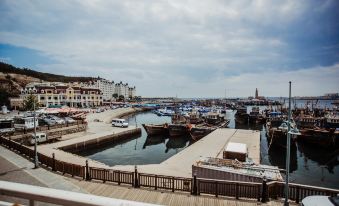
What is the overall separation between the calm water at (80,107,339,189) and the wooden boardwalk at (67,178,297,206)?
17.4m

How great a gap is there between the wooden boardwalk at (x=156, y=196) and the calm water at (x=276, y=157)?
1743 cm

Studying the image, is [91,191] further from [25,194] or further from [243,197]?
[25,194]

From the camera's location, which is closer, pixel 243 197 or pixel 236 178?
pixel 243 197

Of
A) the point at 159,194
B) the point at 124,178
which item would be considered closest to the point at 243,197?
the point at 159,194

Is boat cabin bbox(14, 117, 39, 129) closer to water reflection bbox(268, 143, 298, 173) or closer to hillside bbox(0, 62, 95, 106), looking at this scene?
water reflection bbox(268, 143, 298, 173)

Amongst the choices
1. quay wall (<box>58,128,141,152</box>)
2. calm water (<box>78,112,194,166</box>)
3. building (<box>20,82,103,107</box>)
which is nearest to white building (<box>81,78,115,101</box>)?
building (<box>20,82,103,107</box>)

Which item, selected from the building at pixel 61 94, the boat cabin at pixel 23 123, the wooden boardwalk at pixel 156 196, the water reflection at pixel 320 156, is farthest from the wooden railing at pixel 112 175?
the building at pixel 61 94

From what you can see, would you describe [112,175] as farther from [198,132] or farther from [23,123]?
[23,123]

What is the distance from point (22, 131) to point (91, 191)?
3123 cm

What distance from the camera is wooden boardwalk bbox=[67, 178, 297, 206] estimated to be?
1221 cm

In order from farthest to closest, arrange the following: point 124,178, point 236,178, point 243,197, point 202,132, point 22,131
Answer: point 202,132, point 22,131, point 236,178, point 124,178, point 243,197

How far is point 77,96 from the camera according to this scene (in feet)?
346

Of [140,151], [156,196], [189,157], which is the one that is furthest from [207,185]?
[140,151]

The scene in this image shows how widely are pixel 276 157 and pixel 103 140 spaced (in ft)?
94.6
